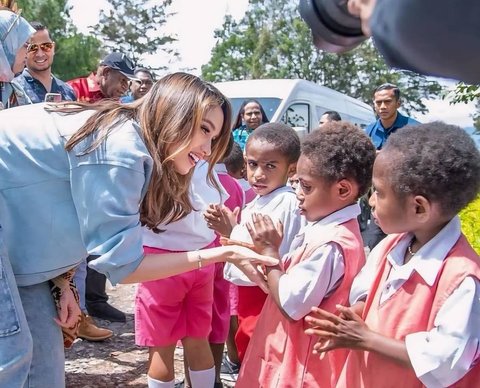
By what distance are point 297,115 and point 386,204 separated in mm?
7378

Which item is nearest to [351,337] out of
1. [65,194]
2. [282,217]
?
[65,194]

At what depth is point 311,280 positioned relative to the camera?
2.12 m

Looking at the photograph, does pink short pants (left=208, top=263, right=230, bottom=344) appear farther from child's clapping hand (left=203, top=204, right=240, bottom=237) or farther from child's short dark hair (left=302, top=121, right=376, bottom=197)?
child's short dark hair (left=302, top=121, right=376, bottom=197)

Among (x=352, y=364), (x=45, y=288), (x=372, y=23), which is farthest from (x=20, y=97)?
(x=372, y=23)

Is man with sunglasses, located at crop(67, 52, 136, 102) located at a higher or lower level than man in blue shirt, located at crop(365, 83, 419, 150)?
higher

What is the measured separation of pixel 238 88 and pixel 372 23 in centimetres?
816

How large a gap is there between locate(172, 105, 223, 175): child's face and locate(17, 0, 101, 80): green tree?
2181 centimetres

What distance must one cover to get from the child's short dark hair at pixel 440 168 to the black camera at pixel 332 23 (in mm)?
844

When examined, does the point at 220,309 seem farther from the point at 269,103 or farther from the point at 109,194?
the point at 269,103

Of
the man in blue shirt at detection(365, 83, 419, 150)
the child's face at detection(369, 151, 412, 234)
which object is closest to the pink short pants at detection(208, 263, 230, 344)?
the child's face at detection(369, 151, 412, 234)

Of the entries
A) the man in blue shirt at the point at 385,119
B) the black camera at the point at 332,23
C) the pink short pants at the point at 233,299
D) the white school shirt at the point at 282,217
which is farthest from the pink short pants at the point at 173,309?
the man in blue shirt at the point at 385,119

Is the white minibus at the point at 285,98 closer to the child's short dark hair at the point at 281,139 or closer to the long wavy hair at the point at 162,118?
the child's short dark hair at the point at 281,139

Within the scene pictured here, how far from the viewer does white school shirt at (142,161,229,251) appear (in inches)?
118

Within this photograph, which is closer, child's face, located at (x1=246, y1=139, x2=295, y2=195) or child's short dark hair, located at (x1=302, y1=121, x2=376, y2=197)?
child's short dark hair, located at (x1=302, y1=121, x2=376, y2=197)
